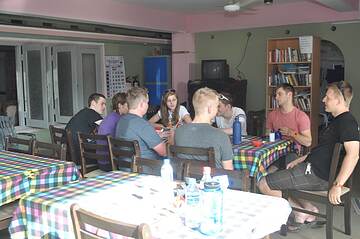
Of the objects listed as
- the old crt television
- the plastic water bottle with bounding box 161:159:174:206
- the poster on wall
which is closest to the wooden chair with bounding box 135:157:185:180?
the plastic water bottle with bounding box 161:159:174:206

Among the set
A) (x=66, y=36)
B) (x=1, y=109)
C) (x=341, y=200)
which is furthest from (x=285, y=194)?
(x=1, y=109)

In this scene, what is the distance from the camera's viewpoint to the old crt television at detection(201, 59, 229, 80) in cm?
780

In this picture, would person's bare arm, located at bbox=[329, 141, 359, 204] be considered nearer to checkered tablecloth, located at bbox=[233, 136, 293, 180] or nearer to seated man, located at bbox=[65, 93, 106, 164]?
checkered tablecloth, located at bbox=[233, 136, 293, 180]

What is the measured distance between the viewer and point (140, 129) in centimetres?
347

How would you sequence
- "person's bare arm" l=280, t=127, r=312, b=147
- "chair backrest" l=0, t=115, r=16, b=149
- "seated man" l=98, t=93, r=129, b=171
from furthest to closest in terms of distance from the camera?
"chair backrest" l=0, t=115, r=16, b=149, "seated man" l=98, t=93, r=129, b=171, "person's bare arm" l=280, t=127, r=312, b=147

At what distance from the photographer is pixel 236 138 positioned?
3852mm

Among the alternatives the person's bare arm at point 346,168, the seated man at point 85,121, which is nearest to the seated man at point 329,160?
the person's bare arm at point 346,168

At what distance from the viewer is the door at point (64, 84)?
805cm

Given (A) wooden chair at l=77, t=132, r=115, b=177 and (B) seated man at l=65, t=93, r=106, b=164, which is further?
(B) seated man at l=65, t=93, r=106, b=164

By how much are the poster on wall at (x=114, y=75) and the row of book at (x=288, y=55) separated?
3.24m

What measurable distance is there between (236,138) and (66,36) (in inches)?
178

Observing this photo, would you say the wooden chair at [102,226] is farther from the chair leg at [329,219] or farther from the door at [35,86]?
the door at [35,86]

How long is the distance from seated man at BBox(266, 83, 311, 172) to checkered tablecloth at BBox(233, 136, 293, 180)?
1.03 ft

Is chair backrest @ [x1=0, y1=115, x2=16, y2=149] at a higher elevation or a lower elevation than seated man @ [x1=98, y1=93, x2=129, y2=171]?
lower
